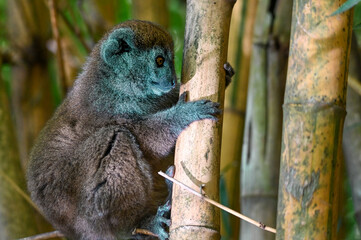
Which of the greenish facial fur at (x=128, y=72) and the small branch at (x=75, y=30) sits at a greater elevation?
the small branch at (x=75, y=30)

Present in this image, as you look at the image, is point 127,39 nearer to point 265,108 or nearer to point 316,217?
point 265,108

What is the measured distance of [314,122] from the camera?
172 centimetres

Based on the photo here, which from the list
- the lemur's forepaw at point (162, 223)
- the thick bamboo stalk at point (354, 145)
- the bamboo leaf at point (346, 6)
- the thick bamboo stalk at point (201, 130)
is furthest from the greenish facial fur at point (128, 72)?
the bamboo leaf at point (346, 6)

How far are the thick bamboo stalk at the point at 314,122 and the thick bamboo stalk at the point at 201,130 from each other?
0.36m

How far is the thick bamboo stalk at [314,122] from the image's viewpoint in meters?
1.71

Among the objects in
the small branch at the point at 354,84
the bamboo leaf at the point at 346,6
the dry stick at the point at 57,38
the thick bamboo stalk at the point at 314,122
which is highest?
the dry stick at the point at 57,38

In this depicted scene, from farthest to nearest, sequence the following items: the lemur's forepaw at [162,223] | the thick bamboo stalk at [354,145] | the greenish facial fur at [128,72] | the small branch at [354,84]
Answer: the greenish facial fur at [128,72] < the thick bamboo stalk at [354,145] < the small branch at [354,84] < the lemur's forepaw at [162,223]

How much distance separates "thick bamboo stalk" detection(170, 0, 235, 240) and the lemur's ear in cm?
110

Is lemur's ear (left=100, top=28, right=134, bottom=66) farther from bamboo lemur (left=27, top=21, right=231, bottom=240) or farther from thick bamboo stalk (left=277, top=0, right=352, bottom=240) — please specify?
thick bamboo stalk (left=277, top=0, right=352, bottom=240)

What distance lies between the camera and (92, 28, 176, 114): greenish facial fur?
128 inches

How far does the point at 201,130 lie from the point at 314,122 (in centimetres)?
57

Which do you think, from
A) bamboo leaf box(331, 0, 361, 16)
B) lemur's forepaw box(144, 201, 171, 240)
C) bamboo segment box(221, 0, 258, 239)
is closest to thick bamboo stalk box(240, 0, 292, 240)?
bamboo segment box(221, 0, 258, 239)

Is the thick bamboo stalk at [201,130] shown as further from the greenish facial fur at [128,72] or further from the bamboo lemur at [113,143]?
the greenish facial fur at [128,72]

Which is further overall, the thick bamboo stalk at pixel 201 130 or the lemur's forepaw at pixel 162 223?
the lemur's forepaw at pixel 162 223
